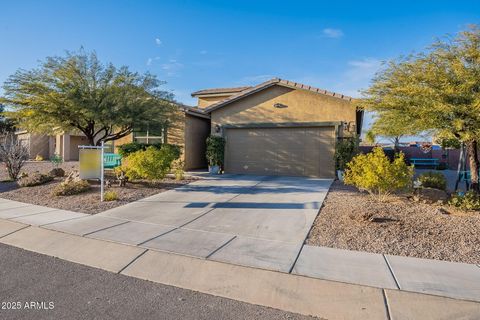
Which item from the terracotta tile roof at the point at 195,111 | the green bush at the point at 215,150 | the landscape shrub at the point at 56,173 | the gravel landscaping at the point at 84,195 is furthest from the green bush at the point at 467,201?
the landscape shrub at the point at 56,173

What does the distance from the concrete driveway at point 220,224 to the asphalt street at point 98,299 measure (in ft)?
3.34

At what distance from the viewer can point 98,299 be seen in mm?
3383

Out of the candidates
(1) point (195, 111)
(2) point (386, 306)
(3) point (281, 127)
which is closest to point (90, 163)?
(1) point (195, 111)

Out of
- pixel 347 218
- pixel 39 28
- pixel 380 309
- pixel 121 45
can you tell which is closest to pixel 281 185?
pixel 347 218

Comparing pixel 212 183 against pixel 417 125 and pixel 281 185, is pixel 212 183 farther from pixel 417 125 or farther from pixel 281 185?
pixel 417 125

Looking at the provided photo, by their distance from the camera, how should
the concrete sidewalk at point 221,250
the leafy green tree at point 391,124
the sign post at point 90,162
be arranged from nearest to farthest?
the concrete sidewalk at point 221,250 → the leafy green tree at point 391,124 → the sign post at point 90,162

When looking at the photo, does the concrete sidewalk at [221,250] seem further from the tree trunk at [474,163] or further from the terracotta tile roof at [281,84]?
the terracotta tile roof at [281,84]

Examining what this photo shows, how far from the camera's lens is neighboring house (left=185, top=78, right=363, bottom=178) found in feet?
44.4

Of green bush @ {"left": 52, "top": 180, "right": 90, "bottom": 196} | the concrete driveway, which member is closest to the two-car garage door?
the concrete driveway

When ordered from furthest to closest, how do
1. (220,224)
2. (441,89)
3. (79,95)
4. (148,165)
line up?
(79,95), (148,165), (441,89), (220,224)

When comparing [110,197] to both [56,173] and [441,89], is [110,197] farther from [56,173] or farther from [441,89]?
[441,89]

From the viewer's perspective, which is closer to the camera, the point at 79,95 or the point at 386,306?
the point at 386,306

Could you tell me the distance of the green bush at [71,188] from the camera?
910 centimetres

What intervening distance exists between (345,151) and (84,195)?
10463 millimetres
